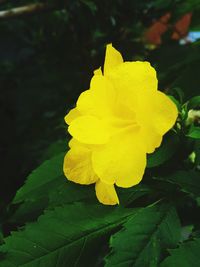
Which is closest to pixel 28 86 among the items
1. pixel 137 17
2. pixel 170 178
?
pixel 137 17

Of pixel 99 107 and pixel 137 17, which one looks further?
pixel 137 17

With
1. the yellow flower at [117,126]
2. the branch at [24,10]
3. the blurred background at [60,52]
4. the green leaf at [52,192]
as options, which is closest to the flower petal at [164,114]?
the yellow flower at [117,126]

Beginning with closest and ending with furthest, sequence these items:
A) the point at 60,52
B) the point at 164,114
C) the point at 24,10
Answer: the point at 164,114
the point at 24,10
the point at 60,52

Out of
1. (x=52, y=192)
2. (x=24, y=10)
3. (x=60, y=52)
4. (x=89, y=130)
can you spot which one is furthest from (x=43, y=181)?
(x=60, y=52)

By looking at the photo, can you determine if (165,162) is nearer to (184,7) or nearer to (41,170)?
(41,170)

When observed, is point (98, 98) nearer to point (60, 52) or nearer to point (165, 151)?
point (165, 151)

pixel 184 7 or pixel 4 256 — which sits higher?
pixel 184 7

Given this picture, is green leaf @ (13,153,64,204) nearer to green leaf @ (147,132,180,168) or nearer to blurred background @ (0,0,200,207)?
green leaf @ (147,132,180,168)
